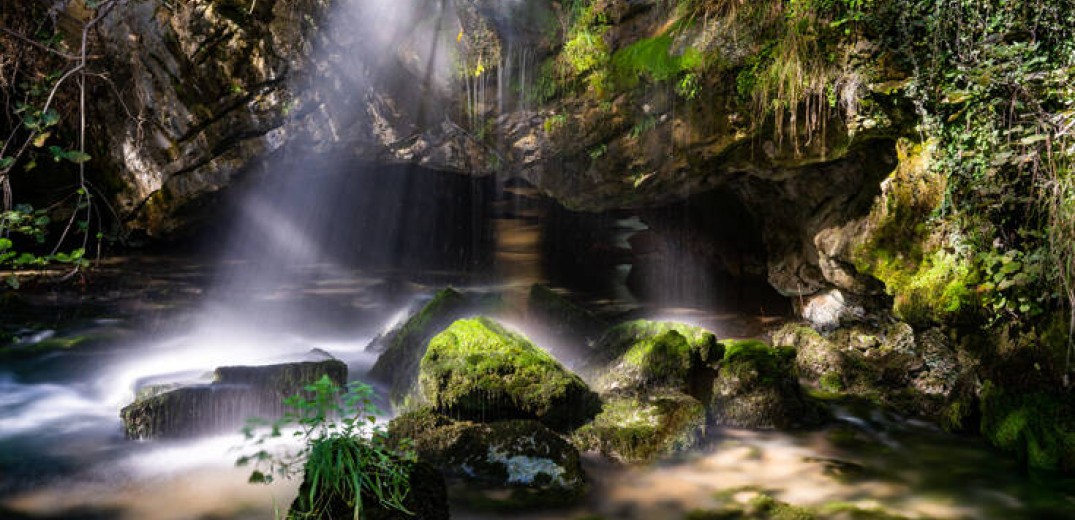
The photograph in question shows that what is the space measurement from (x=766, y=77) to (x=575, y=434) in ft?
13.4

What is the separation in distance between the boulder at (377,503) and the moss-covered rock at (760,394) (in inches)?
144

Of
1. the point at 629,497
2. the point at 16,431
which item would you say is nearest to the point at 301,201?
the point at 16,431

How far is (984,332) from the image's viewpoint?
5.60 m

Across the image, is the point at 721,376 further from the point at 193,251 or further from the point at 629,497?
the point at 193,251

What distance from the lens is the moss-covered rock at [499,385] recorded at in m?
5.80

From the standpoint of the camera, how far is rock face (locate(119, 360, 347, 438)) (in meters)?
5.92

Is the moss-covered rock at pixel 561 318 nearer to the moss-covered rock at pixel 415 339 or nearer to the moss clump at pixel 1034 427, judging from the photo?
the moss-covered rock at pixel 415 339

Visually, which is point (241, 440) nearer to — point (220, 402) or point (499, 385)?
point (220, 402)

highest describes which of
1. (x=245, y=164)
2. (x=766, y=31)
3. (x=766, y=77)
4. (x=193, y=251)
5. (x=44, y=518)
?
(x=766, y=31)

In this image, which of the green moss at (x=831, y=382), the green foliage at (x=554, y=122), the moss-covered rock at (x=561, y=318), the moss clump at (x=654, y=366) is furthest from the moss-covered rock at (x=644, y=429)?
the green foliage at (x=554, y=122)

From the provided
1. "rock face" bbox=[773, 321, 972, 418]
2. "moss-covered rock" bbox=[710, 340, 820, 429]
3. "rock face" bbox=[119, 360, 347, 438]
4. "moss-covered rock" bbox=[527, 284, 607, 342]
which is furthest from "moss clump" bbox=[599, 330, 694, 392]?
"rock face" bbox=[119, 360, 347, 438]

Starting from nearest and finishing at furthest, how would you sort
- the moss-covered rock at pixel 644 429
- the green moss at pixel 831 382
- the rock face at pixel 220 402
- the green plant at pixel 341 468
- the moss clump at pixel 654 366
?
the green plant at pixel 341 468
the moss-covered rock at pixel 644 429
the rock face at pixel 220 402
the moss clump at pixel 654 366
the green moss at pixel 831 382

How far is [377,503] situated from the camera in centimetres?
352

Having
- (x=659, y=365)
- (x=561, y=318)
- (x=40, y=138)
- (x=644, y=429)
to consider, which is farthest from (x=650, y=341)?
(x=40, y=138)
